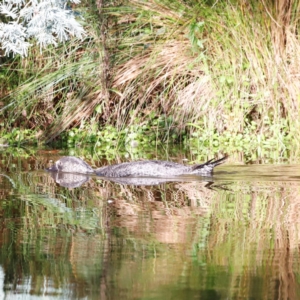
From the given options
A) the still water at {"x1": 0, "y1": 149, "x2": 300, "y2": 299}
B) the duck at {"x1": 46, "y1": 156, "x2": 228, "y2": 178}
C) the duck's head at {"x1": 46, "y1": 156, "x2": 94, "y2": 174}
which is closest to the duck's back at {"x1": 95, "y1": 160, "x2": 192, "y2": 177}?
the duck at {"x1": 46, "y1": 156, "x2": 228, "y2": 178}

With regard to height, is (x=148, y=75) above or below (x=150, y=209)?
above

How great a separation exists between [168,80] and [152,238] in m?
7.33

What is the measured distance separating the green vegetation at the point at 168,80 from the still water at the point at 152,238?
10.1ft

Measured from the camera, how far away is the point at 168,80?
12.9 m

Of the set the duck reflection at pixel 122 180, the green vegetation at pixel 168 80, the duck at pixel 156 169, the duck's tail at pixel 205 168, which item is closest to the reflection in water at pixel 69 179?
the duck reflection at pixel 122 180

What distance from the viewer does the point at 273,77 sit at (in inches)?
461

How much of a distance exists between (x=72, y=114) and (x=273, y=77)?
9.79ft

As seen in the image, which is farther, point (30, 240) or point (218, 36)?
point (218, 36)

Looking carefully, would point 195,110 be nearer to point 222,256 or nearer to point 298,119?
point 298,119

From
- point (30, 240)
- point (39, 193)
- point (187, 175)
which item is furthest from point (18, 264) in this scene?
point (187, 175)

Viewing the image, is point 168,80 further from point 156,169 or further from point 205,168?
point 205,168

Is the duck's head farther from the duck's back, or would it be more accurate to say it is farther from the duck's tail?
the duck's tail

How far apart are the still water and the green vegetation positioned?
10.1 feet

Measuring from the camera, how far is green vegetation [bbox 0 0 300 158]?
11852 millimetres
